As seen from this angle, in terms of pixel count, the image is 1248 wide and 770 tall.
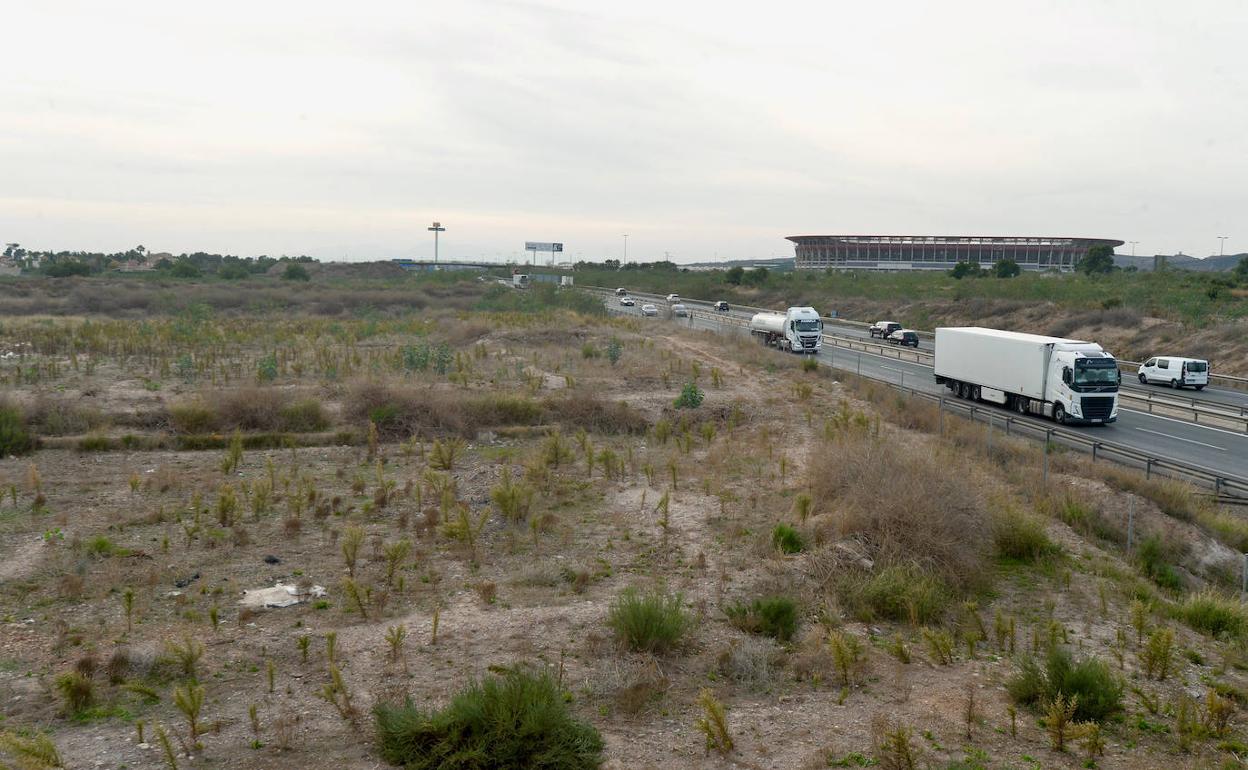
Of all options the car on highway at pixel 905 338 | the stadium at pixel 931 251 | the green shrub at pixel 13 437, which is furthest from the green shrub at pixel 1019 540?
the stadium at pixel 931 251

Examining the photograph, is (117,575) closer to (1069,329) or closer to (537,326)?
(537,326)

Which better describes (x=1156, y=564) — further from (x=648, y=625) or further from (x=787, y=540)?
(x=648, y=625)

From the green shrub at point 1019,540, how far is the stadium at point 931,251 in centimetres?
13776

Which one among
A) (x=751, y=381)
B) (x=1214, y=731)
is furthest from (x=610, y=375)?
(x=1214, y=731)

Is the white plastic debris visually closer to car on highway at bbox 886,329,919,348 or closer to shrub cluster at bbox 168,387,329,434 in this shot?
shrub cluster at bbox 168,387,329,434

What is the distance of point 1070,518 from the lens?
63.9ft

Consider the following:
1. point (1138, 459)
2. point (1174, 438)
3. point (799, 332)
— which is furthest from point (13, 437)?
point (799, 332)

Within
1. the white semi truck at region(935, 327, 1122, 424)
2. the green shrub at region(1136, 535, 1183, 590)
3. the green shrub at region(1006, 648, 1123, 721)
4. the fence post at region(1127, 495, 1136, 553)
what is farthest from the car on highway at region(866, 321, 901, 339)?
the green shrub at region(1006, 648, 1123, 721)

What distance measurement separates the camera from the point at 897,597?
13516 mm

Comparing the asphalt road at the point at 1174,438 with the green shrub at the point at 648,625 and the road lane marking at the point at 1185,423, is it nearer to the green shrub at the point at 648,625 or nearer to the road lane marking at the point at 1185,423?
the road lane marking at the point at 1185,423

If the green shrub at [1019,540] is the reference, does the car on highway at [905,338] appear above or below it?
above

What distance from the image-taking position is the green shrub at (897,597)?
527 inches

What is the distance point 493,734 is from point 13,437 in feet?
65.9

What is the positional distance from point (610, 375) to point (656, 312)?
4609 centimetres
